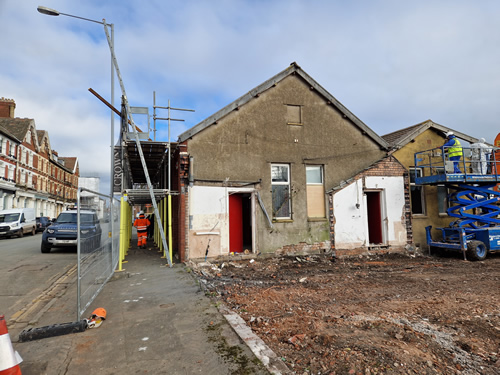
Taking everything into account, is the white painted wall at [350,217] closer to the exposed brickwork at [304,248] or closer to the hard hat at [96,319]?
the exposed brickwork at [304,248]

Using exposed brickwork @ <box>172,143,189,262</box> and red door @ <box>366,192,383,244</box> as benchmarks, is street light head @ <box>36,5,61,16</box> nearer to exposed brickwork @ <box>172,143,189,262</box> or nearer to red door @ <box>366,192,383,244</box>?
exposed brickwork @ <box>172,143,189,262</box>

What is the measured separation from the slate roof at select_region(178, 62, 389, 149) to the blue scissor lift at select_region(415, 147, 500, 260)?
228cm

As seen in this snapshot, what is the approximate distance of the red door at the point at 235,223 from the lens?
10.3 metres

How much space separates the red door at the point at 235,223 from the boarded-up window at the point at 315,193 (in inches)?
100

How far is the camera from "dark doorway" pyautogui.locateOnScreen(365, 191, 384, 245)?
1192 cm

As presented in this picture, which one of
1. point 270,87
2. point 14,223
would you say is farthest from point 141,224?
point 14,223

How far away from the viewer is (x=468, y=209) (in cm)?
1155

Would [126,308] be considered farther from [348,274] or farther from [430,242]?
[430,242]

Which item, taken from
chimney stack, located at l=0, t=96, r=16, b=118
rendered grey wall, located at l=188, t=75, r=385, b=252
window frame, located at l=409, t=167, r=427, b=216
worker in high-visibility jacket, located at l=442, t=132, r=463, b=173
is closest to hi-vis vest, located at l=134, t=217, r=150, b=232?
rendered grey wall, located at l=188, t=75, r=385, b=252

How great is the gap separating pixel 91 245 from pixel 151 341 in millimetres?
2330

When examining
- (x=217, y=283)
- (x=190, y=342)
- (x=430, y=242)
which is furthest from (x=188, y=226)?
(x=430, y=242)

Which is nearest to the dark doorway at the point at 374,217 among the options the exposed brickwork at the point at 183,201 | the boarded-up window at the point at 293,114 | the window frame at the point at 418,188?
the window frame at the point at 418,188

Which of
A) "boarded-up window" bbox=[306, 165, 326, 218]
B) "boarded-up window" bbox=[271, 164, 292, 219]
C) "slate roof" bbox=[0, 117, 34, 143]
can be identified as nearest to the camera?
"boarded-up window" bbox=[271, 164, 292, 219]

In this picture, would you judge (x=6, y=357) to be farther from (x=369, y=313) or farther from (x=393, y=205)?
(x=393, y=205)
